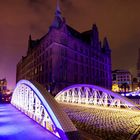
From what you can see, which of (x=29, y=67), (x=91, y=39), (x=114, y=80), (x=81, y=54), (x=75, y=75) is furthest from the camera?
(x=114, y=80)

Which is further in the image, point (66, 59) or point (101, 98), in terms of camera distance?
point (66, 59)

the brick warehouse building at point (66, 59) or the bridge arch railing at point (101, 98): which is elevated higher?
the brick warehouse building at point (66, 59)

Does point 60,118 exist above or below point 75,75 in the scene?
below

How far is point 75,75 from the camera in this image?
66.8 m

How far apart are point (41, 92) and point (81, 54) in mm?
60950

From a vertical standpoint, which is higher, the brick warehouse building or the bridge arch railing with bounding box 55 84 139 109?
the brick warehouse building

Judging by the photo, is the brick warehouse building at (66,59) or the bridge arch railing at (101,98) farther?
the brick warehouse building at (66,59)

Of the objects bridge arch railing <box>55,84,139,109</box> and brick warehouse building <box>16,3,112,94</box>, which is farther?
brick warehouse building <box>16,3,112,94</box>

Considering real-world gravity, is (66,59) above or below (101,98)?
above

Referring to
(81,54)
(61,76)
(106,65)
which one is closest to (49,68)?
(61,76)

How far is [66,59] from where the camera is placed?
2506 inches

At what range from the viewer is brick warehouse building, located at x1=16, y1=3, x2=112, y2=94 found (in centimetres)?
6022

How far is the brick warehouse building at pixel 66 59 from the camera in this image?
60.2 metres

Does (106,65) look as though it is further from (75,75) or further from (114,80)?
(114,80)
